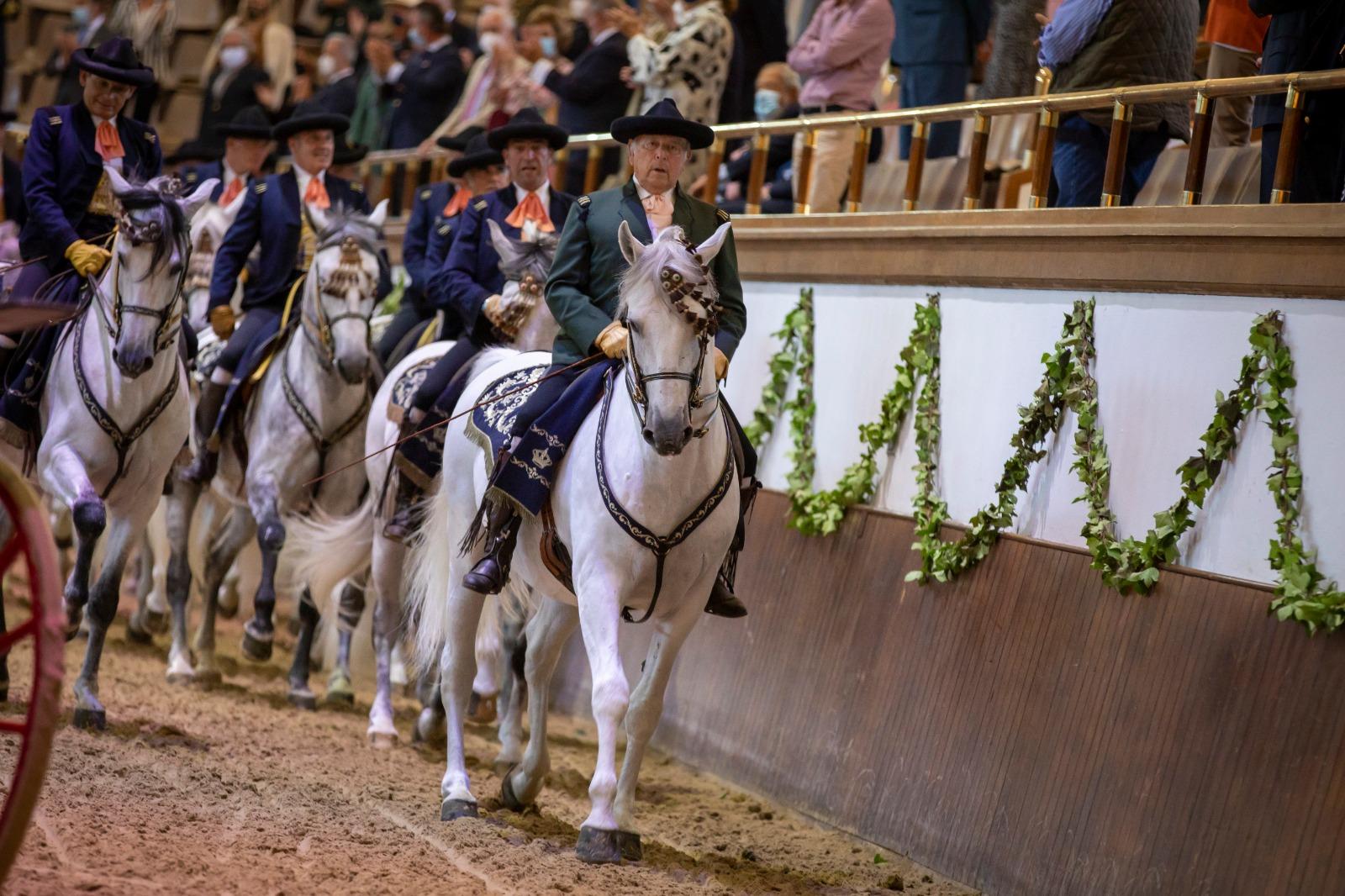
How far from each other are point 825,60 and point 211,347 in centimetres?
409

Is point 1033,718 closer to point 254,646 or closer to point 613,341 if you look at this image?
point 613,341

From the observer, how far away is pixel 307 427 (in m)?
8.59

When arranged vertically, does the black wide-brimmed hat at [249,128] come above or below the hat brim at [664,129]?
above

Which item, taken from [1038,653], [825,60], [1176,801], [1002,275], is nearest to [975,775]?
[1038,653]

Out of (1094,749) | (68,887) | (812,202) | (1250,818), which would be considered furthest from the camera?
(812,202)

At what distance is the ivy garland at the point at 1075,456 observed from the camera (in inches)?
200

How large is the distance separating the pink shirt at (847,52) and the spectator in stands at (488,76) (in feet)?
11.5

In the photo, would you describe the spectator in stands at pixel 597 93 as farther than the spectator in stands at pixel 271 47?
No

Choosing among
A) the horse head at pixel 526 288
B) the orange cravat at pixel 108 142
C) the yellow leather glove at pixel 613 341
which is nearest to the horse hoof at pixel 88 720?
the horse head at pixel 526 288

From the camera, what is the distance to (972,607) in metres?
6.40

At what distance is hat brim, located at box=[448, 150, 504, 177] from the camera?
9.34m

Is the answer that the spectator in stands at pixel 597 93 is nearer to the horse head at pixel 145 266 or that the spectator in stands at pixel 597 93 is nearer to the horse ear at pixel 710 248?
the horse head at pixel 145 266

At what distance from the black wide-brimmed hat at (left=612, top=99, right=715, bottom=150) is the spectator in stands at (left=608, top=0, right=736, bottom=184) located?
4182 millimetres

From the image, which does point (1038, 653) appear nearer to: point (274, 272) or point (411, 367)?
point (411, 367)
